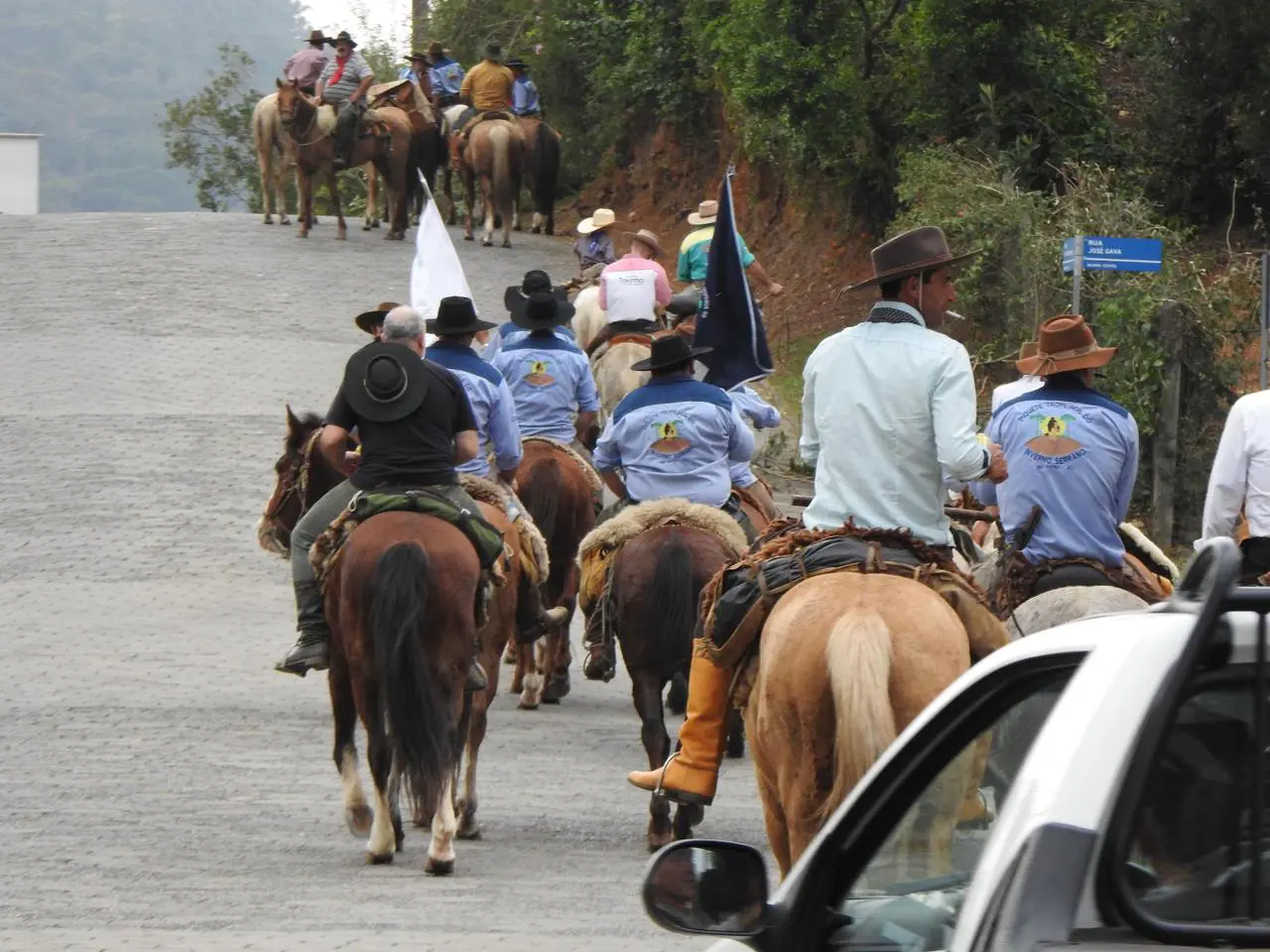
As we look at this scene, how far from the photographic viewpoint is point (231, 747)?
12.5m

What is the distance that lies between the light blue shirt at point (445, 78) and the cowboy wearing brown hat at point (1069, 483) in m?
29.6

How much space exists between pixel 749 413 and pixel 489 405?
2.27 m

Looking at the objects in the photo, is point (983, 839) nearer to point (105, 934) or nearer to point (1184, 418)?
→ point (105, 934)

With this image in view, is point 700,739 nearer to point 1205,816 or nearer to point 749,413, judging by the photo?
point 1205,816

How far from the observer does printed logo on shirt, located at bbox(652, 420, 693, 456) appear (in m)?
11.1

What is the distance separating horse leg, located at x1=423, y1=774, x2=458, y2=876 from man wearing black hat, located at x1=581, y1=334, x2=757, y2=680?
2012mm

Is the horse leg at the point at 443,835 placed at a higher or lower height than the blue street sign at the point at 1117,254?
lower

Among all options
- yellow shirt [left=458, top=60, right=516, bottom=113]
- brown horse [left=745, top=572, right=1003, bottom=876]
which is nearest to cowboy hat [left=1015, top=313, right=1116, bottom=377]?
brown horse [left=745, top=572, right=1003, bottom=876]

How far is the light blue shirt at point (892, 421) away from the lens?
719cm

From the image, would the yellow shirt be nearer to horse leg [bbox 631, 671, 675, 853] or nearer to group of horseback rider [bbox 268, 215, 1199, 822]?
group of horseback rider [bbox 268, 215, 1199, 822]

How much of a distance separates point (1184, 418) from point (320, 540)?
11.6 metres

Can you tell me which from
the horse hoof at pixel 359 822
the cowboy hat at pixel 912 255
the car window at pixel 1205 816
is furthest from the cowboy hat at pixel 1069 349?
the car window at pixel 1205 816

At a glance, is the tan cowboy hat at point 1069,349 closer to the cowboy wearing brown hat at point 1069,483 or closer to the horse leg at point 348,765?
the cowboy wearing brown hat at point 1069,483

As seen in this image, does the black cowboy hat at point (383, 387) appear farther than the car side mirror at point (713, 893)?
Yes
